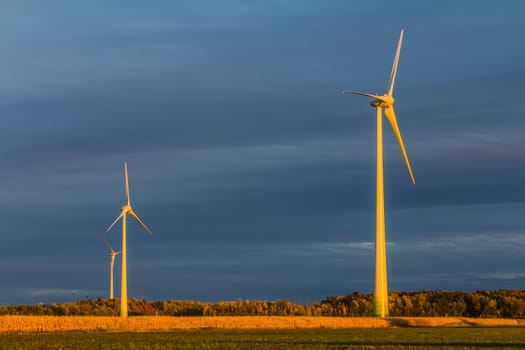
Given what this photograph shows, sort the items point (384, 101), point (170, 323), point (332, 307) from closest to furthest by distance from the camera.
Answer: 1. point (170, 323)
2. point (384, 101)
3. point (332, 307)

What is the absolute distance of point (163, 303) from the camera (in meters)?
157

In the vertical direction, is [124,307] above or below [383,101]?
below

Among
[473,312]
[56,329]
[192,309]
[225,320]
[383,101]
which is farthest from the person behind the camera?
[473,312]

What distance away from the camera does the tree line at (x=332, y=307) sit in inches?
5527

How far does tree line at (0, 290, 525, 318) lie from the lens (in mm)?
140375

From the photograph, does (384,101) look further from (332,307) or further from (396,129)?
(332,307)

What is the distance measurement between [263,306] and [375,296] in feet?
127

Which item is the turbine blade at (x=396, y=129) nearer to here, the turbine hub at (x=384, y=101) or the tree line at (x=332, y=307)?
the turbine hub at (x=384, y=101)

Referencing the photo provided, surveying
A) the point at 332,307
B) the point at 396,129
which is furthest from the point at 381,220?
the point at 332,307

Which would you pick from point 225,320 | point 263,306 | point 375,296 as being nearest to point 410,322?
point 375,296

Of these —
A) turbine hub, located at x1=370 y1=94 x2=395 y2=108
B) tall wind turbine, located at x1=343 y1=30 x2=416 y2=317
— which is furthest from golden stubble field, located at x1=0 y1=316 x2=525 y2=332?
turbine hub, located at x1=370 y1=94 x2=395 y2=108

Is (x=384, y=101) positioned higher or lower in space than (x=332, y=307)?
higher

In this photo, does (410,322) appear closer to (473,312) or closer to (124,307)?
(124,307)

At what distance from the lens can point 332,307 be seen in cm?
15675
